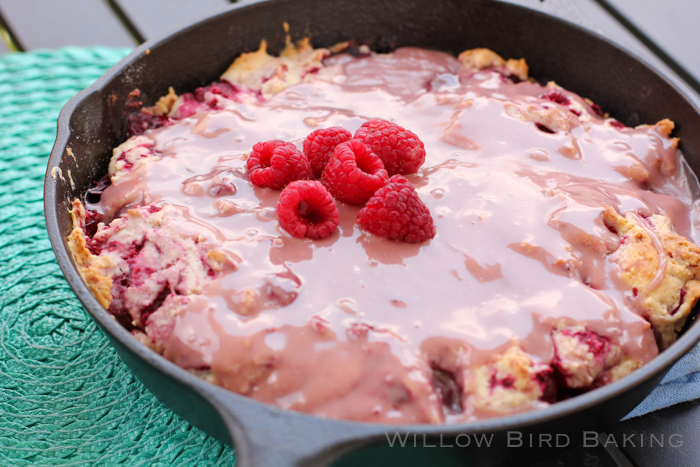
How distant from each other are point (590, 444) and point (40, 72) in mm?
2651

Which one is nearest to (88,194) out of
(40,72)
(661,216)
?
(40,72)

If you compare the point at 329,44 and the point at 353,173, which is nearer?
the point at 353,173

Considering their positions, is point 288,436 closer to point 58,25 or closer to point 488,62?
point 488,62

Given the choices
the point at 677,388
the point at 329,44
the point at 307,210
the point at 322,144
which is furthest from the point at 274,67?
the point at 677,388

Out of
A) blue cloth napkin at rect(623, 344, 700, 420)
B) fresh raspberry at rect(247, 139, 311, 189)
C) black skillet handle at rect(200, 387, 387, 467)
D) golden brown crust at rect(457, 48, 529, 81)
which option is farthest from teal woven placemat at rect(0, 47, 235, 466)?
golden brown crust at rect(457, 48, 529, 81)

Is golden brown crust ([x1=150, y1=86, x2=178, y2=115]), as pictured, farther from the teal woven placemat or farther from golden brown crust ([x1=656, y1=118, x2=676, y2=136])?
golden brown crust ([x1=656, y1=118, x2=676, y2=136])

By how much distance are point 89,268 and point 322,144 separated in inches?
28.1

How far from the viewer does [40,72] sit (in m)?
2.69

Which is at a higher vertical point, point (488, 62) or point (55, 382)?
point (488, 62)

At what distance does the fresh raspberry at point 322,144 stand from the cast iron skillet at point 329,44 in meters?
0.70

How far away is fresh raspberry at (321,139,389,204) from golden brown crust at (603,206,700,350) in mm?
668

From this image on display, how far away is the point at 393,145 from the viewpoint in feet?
5.61

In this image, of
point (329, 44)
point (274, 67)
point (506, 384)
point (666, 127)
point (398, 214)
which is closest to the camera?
point (506, 384)

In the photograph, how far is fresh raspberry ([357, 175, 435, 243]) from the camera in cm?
152
